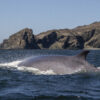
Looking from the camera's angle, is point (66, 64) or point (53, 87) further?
point (66, 64)

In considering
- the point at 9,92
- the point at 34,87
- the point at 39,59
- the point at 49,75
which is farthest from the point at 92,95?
the point at 39,59

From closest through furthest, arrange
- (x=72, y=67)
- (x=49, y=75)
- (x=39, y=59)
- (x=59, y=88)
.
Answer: (x=59, y=88), (x=49, y=75), (x=72, y=67), (x=39, y=59)

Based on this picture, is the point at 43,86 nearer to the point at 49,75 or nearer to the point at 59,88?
the point at 59,88

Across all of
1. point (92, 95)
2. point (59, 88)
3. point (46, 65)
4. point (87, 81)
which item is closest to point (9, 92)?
point (59, 88)

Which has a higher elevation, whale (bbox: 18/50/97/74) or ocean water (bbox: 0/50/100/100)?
whale (bbox: 18/50/97/74)

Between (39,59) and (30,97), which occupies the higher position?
(39,59)

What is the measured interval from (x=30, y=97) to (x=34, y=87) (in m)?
1.92

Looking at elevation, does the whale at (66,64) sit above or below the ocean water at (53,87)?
above

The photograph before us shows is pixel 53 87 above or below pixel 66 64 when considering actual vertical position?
below

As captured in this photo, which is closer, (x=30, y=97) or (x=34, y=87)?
(x=30, y=97)

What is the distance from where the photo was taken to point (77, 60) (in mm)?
19203

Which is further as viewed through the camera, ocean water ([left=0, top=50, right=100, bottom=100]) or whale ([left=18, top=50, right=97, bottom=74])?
whale ([left=18, top=50, right=97, bottom=74])

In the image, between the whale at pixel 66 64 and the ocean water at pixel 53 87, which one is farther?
the whale at pixel 66 64

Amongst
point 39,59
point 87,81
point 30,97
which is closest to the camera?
point 30,97
